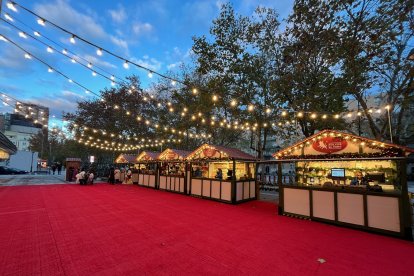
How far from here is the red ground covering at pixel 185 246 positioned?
3963 millimetres

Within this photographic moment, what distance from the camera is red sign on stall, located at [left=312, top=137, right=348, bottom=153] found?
773cm

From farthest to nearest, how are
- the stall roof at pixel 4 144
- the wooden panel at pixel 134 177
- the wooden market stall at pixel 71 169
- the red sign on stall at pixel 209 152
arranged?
the wooden market stall at pixel 71 169, the wooden panel at pixel 134 177, the stall roof at pixel 4 144, the red sign on stall at pixel 209 152

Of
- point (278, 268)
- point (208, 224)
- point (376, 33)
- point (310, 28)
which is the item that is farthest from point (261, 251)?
point (310, 28)

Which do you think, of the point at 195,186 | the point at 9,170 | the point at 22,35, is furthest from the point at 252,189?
the point at 9,170

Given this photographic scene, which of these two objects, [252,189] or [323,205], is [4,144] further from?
[323,205]

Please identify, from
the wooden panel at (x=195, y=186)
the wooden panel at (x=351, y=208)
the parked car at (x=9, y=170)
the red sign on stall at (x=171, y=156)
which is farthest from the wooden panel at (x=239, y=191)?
the parked car at (x=9, y=170)

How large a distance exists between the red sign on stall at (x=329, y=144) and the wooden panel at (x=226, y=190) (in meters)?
4.69

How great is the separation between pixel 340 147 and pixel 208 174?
8.22 m

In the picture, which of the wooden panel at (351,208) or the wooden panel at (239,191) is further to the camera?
the wooden panel at (239,191)

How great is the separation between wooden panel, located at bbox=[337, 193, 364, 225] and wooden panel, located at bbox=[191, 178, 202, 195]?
7414mm

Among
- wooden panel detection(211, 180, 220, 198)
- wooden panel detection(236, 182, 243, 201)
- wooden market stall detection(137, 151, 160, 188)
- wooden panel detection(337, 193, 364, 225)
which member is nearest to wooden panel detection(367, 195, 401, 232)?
wooden panel detection(337, 193, 364, 225)

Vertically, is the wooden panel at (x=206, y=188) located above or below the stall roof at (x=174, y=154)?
below

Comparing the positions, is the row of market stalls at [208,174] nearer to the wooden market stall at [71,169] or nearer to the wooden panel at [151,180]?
the wooden panel at [151,180]

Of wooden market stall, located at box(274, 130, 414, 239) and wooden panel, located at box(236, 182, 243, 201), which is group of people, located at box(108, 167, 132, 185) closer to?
wooden panel, located at box(236, 182, 243, 201)
